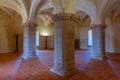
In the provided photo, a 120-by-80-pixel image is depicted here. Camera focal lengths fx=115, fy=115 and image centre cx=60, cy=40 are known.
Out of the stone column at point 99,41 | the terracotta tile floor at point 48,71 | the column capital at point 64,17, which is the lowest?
the terracotta tile floor at point 48,71

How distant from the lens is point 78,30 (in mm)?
14047

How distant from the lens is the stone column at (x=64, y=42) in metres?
3.57

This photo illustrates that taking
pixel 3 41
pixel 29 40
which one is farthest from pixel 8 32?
pixel 29 40

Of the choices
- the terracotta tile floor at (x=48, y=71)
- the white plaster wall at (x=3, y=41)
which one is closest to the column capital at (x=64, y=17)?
the terracotta tile floor at (x=48, y=71)

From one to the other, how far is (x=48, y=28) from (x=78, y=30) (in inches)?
145

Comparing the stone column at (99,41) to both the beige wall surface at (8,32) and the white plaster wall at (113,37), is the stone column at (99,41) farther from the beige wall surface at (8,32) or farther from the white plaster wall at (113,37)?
the beige wall surface at (8,32)

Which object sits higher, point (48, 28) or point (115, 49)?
point (48, 28)

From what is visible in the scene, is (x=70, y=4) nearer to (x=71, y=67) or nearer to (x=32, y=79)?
(x=71, y=67)

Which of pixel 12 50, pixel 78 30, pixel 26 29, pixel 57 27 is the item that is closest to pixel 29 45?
pixel 26 29

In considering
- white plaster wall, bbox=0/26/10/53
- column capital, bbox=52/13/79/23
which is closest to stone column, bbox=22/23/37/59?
column capital, bbox=52/13/79/23

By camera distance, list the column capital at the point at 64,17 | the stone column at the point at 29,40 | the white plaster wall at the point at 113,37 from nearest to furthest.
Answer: the column capital at the point at 64,17 < the stone column at the point at 29,40 < the white plaster wall at the point at 113,37

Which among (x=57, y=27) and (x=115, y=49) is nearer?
(x=57, y=27)

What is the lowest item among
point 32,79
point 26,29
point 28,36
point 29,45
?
point 32,79

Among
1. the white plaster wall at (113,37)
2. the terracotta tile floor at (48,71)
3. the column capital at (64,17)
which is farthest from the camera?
the white plaster wall at (113,37)
